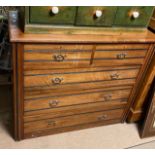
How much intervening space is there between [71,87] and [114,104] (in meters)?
0.49

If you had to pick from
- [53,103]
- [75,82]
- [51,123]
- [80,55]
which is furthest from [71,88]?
[51,123]

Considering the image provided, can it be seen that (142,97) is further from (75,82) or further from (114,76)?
(75,82)

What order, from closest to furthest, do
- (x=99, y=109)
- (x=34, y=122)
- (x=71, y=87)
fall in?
(x=71, y=87)
(x=34, y=122)
(x=99, y=109)

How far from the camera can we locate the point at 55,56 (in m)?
1.35

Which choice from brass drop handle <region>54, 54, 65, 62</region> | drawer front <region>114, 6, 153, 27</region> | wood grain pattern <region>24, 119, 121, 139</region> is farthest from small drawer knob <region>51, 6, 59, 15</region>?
wood grain pattern <region>24, 119, 121, 139</region>

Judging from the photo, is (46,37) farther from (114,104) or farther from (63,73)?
(114,104)

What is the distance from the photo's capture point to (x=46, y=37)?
4.18 feet

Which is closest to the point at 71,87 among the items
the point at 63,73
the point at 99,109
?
the point at 63,73

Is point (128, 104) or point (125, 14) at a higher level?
point (125, 14)

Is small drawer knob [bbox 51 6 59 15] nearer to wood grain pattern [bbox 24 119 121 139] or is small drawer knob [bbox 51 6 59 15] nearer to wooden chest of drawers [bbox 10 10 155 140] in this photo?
wooden chest of drawers [bbox 10 10 155 140]

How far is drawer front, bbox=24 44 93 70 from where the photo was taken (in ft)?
4.23

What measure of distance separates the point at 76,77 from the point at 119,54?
1.16 ft

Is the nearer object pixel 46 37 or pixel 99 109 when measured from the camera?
pixel 46 37
